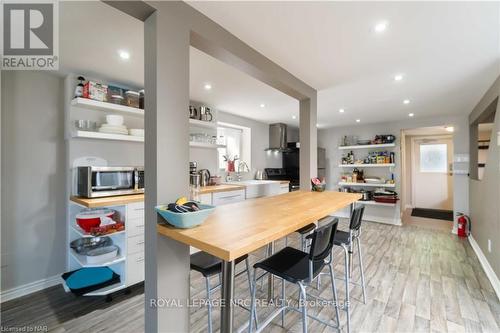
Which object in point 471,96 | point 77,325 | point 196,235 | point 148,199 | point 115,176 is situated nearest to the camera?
point 196,235

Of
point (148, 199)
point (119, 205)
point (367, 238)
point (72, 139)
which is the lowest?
point (367, 238)

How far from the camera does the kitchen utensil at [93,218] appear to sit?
2.12m

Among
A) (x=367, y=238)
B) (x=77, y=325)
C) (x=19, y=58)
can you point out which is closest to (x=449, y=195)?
(x=367, y=238)

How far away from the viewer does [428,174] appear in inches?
252

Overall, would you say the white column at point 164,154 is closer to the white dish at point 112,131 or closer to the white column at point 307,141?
the white dish at point 112,131

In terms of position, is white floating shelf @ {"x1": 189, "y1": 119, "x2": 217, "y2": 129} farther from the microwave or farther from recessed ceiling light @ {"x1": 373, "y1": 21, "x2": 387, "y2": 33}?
recessed ceiling light @ {"x1": 373, "y1": 21, "x2": 387, "y2": 33}

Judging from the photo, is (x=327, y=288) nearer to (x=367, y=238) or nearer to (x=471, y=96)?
(x=367, y=238)

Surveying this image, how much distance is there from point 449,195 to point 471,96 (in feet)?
13.9

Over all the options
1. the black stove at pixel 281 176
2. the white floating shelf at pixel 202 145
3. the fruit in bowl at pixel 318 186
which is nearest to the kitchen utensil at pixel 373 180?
the black stove at pixel 281 176

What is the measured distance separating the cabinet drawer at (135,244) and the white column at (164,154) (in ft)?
→ 3.87

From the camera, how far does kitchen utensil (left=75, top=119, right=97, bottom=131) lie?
2.37m

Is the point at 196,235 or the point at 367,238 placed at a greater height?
the point at 196,235

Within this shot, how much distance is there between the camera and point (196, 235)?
1025 millimetres

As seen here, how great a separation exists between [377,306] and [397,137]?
13.7 ft
